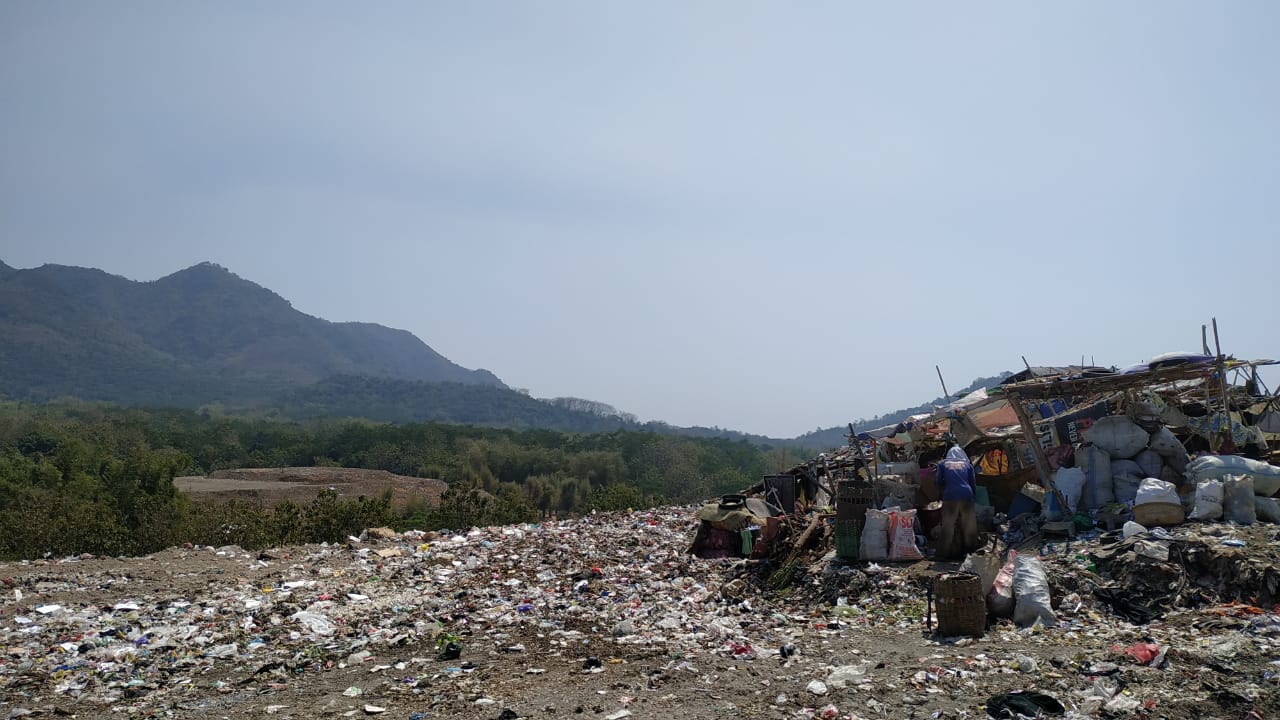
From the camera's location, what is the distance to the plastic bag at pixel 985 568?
6.41 metres

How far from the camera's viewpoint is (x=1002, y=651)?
18.2 ft

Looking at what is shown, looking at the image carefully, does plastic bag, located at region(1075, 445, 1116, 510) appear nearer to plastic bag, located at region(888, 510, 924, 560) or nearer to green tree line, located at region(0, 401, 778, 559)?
plastic bag, located at region(888, 510, 924, 560)

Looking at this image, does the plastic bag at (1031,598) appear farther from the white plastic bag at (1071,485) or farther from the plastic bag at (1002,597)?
the white plastic bag at (1071,485)

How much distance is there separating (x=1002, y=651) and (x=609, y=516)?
978 cm

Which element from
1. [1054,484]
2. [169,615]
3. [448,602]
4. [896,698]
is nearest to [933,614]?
[896,698]

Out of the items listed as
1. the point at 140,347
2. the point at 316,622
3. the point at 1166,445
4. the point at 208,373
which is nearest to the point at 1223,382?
the point at 1166,445

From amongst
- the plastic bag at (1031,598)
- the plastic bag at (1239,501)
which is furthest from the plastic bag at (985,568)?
the plastic bag at (1239,501)

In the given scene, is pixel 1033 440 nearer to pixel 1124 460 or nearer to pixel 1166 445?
pixel 1124 460

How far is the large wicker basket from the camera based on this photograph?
5.94 metres

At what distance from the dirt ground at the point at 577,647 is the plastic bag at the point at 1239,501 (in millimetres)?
1486

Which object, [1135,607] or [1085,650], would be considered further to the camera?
[1135,607]

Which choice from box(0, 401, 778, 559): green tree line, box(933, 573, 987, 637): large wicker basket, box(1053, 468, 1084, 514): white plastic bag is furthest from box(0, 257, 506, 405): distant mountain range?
box(933, 573, 987, 637): large wicker basket

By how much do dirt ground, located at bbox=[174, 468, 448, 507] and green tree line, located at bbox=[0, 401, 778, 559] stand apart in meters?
2.06

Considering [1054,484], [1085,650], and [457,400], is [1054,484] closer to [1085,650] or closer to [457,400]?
[1085,650]
